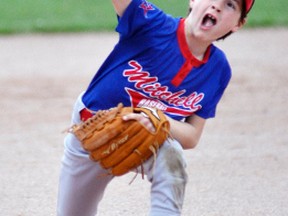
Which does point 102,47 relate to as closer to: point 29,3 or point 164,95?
point 29,3

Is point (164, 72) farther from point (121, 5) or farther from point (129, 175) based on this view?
point (129, 175)

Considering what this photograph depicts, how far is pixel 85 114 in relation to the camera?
147 inches

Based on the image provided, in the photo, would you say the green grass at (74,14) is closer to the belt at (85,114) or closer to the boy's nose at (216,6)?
the belt at (85,114)

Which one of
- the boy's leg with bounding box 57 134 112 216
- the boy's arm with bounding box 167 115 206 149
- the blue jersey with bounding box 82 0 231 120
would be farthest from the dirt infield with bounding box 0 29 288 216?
the blue jersey with bounding box 82 0 231 120

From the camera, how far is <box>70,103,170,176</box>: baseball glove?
11.2 feet

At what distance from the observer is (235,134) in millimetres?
6824

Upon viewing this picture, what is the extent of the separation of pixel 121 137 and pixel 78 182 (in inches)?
17.7

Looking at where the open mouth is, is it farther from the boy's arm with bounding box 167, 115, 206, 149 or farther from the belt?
the belt

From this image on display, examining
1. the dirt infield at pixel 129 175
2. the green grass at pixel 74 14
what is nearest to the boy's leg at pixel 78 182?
the dirt infield at pixel 129 175

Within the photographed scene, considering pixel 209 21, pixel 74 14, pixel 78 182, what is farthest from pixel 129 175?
pixel 74 14

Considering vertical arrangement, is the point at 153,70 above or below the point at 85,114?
above

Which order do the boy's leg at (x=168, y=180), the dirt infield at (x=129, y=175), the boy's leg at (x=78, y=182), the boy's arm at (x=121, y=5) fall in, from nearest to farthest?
the boy's leg at (x=168, y=180), the boy's arm at (x=121, y=5), the boy's leg at (x=78, y=182), the dirt infield at (x=129, y=175)

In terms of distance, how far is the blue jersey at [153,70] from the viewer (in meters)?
3.62

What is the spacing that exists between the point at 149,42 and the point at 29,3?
10257mm
